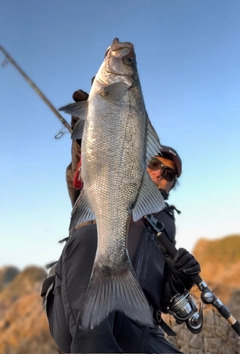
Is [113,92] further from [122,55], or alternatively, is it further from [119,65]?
[122,55]

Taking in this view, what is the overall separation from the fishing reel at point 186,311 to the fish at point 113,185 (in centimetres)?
137

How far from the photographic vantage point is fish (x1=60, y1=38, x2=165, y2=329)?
2.48m

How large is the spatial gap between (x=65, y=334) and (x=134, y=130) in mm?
1902

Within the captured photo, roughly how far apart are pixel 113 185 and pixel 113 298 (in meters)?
0.81

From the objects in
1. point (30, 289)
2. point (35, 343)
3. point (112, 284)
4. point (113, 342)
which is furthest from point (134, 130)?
point (30, 289)

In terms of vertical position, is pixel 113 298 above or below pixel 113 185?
below

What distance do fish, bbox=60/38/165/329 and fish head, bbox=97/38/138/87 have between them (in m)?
0.13

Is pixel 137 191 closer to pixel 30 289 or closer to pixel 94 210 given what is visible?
pixel 94 210

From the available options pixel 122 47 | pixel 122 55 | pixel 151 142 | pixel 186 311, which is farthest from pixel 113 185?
pixel 186 311

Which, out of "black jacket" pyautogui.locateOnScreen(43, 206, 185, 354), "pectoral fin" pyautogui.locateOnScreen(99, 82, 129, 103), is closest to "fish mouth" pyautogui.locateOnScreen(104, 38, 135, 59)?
"pectoral fin" pyautogui.locateOnScreen(99, 82, 129, 103)

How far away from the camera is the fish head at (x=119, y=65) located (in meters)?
2.87

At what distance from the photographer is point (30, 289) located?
29.2 ft

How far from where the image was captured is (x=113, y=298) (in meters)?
2.44

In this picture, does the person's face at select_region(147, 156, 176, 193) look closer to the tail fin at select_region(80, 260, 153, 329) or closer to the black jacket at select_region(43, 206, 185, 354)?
the black jacket at select_region(43, 206, 185, 354)
